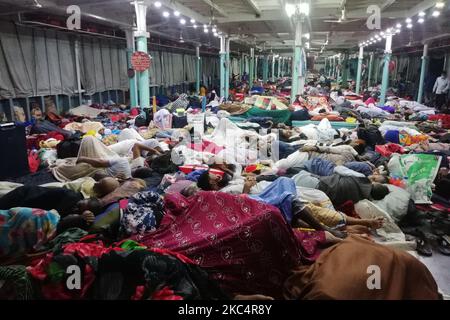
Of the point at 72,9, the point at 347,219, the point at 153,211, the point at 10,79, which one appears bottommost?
the point at 347,219

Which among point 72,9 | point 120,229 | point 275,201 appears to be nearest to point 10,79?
point 72,9

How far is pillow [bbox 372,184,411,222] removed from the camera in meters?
4.36

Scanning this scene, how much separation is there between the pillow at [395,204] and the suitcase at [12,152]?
17.5ft

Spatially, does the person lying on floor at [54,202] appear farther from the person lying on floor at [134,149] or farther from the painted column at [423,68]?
the painted column at [423,68]

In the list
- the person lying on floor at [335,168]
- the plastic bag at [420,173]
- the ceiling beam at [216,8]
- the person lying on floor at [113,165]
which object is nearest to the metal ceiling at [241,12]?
the ceiling beam at [216,8]

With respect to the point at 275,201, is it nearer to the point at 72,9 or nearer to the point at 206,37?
the point at 72,9

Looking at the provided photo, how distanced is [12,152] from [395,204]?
5.62 meters

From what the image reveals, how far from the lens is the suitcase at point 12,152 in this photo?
222 inches

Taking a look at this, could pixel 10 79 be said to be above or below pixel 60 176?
above

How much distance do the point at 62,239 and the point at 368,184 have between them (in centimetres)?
352

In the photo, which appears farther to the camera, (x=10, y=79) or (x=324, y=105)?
(x=324, y=105)

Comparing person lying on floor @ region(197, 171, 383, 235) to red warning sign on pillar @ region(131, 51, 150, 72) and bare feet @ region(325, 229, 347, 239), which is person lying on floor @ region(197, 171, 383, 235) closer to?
bare feet @ region(325, 229, 347, 239)

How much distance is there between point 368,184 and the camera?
14.9ft

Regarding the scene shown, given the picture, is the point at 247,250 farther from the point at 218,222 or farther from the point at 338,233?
the point at 338,233
